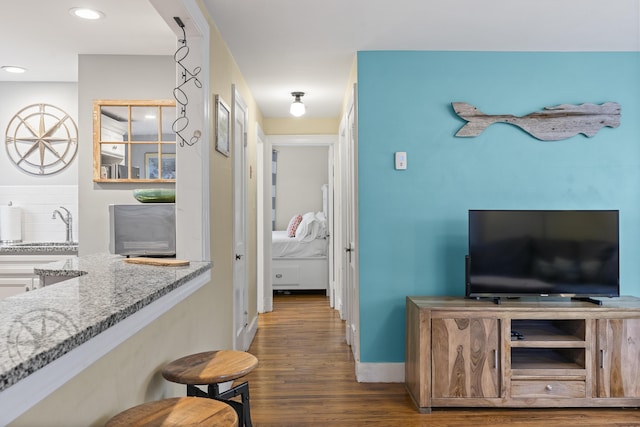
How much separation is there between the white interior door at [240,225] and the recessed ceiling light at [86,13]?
1.02 m

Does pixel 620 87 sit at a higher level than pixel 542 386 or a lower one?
higher

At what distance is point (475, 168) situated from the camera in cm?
337

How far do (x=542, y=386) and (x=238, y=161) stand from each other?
8.73 feet

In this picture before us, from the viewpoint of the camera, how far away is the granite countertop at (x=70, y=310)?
0.79 m

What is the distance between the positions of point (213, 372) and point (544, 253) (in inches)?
90.2

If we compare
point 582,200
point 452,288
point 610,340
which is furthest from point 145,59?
point 610,340

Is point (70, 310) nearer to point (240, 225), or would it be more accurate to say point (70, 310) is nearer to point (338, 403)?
point (338, 403)

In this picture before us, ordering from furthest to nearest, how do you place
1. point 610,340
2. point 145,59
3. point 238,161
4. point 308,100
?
point 308,100, point 238,161, point 145,59, point 610,340

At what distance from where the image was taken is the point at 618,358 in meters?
2.88

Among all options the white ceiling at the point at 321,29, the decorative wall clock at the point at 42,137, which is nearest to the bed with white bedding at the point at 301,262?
the decorative wall clock at the point at 42,137

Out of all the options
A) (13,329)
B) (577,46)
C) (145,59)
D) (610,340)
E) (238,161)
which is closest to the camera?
(13,329)

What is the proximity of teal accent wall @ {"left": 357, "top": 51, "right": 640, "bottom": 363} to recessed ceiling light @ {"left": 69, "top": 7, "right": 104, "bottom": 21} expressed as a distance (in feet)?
5.54

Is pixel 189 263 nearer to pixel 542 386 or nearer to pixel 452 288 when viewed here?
pixel 452 288

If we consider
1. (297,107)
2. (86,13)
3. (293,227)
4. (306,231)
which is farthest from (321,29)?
(293,227)
